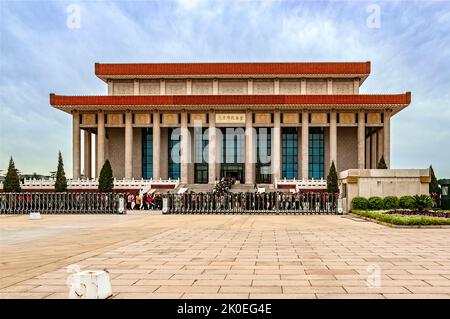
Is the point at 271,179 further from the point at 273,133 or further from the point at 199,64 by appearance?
the point at 199,64

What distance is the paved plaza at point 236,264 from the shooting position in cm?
616

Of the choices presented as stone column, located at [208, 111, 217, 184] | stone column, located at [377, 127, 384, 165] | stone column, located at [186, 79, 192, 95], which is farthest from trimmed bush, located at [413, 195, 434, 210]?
stone column, located at [186, 79, 192, 95]

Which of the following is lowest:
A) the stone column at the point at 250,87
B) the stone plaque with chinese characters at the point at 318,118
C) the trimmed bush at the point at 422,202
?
the trimmed bush at the point at 422,202

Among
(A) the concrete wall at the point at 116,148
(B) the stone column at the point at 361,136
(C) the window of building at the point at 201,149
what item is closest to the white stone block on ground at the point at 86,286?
(B) the stone column at the point at 361,136

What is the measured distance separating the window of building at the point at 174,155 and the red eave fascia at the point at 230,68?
6.77 metres

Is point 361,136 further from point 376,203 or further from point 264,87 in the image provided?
point 376,203

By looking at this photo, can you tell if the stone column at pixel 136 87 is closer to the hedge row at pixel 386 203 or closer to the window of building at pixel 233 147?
the window of building at pixel 233 147

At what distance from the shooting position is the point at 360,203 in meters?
24.3

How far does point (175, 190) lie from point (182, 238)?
2975 cm

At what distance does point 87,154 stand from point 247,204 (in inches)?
1211

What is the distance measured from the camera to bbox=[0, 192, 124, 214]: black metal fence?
2647 cm

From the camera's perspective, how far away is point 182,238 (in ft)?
42.4
